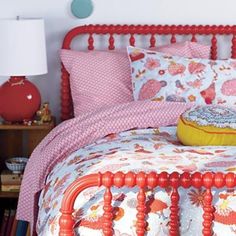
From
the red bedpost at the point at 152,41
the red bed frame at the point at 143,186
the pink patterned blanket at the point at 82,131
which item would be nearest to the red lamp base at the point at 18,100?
the pink patterned blanket at the point at 82,131

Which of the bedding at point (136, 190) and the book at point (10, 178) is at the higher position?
the bedding at point (136, 190)

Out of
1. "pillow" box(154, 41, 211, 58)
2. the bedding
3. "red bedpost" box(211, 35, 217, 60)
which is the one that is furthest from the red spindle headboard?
the bedding

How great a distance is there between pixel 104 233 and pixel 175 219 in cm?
20

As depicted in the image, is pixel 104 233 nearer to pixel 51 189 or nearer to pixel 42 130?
pixel 51 189

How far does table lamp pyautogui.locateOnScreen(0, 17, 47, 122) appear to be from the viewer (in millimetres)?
3127

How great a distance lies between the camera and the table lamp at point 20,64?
123 inches

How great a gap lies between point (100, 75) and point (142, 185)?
1.50 meters

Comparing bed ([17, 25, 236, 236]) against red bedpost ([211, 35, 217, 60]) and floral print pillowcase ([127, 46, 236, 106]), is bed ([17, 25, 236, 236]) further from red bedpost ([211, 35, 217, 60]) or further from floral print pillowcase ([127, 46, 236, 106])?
red bedpost ([211, 35, 217, 60])

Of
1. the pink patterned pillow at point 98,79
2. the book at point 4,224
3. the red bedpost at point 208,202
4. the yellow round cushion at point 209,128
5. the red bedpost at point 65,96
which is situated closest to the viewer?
the red bedpost at point 208,202

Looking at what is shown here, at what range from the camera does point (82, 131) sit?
9.02ft

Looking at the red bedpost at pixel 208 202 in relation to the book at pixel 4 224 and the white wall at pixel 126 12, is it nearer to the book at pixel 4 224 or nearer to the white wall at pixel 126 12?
the book at pixel 4 224

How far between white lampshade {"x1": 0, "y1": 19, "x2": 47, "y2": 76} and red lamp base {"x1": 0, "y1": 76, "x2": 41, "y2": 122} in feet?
0.42

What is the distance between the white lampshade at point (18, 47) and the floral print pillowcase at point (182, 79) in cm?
48

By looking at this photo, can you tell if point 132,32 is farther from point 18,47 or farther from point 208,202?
point 208,202
